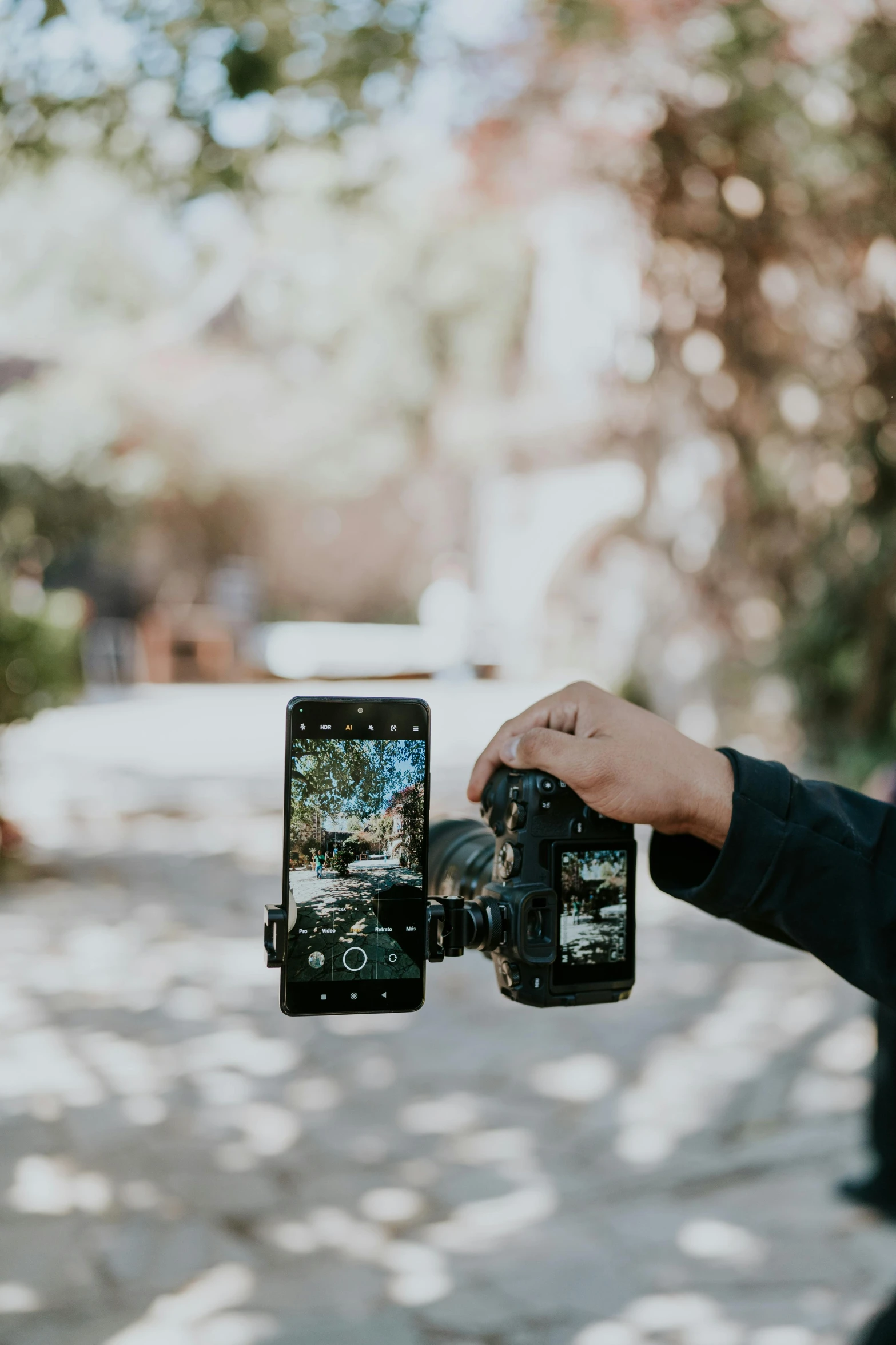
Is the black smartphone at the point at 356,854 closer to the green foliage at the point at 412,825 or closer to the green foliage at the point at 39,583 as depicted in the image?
the green foliage at the point at 412,825

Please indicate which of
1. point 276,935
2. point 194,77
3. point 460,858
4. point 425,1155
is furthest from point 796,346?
point 276,935

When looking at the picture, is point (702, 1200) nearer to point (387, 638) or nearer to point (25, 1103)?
point (25, 1103)

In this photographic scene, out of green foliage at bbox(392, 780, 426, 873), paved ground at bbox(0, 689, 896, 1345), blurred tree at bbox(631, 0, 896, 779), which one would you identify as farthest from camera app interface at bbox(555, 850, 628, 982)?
blurred tree at bbox(631, 0, 896, 779)

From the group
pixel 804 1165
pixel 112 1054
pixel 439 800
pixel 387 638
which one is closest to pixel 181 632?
pixel 387 638

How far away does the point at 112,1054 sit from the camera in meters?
3.38


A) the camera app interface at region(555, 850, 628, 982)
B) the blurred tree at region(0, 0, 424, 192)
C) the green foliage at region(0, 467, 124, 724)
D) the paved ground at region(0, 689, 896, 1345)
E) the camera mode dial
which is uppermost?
the blurred tree at region(0, 0, 424, 192)

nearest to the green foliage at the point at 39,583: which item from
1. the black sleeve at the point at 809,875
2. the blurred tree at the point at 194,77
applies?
the blurred tree at the point at 194,77

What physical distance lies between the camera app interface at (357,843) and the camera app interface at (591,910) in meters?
0.11

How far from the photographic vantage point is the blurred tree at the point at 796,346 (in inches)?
247

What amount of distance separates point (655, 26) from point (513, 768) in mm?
5585

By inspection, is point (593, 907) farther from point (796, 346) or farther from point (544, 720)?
point (796, 346)

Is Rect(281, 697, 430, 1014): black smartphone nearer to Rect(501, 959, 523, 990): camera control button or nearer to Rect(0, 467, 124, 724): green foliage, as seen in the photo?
Rect(501, 959, 523, 990): camera control button

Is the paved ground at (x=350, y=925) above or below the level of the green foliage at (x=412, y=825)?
below

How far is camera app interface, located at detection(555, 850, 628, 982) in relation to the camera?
89cm
